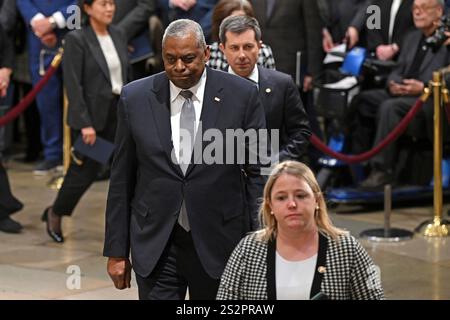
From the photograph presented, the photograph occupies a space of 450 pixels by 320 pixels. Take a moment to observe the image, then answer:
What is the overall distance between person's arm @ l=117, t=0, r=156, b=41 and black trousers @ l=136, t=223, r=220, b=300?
6.48m

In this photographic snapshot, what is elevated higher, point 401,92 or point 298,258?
point 298,258

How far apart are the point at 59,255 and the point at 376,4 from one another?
4.10 metres

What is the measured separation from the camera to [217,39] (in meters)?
7.80

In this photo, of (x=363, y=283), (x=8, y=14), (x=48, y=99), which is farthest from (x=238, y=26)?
(x=8, y=14)

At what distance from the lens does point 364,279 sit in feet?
15.8

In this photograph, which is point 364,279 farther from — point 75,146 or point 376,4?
point 376,4

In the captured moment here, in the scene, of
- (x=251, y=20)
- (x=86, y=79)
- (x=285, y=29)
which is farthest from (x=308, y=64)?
(x=251, y=20)

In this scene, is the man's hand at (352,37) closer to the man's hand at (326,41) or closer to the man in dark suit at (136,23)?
the man's hand at (326,41)

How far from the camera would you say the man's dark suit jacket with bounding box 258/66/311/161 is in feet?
22.9

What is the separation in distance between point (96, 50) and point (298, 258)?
4880 mm

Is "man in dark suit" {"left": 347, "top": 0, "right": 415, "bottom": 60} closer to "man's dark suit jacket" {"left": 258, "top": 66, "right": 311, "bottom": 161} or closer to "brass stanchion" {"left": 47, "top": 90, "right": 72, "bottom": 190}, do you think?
"brass stanchion" {"left": 47, "top": 90, "right": 72, "bottom": 190}

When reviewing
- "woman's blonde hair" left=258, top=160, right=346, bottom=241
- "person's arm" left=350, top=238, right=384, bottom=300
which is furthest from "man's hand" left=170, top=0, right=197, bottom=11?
"person's arm" left=350, top=238, right=384, bottom=300

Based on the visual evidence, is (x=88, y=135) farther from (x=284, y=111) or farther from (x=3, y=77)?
(x=284, y=111)

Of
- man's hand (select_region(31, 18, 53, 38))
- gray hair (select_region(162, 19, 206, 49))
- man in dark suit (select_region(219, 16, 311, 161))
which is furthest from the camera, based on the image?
man's hand (select_region(31, 18, 53, 38))
